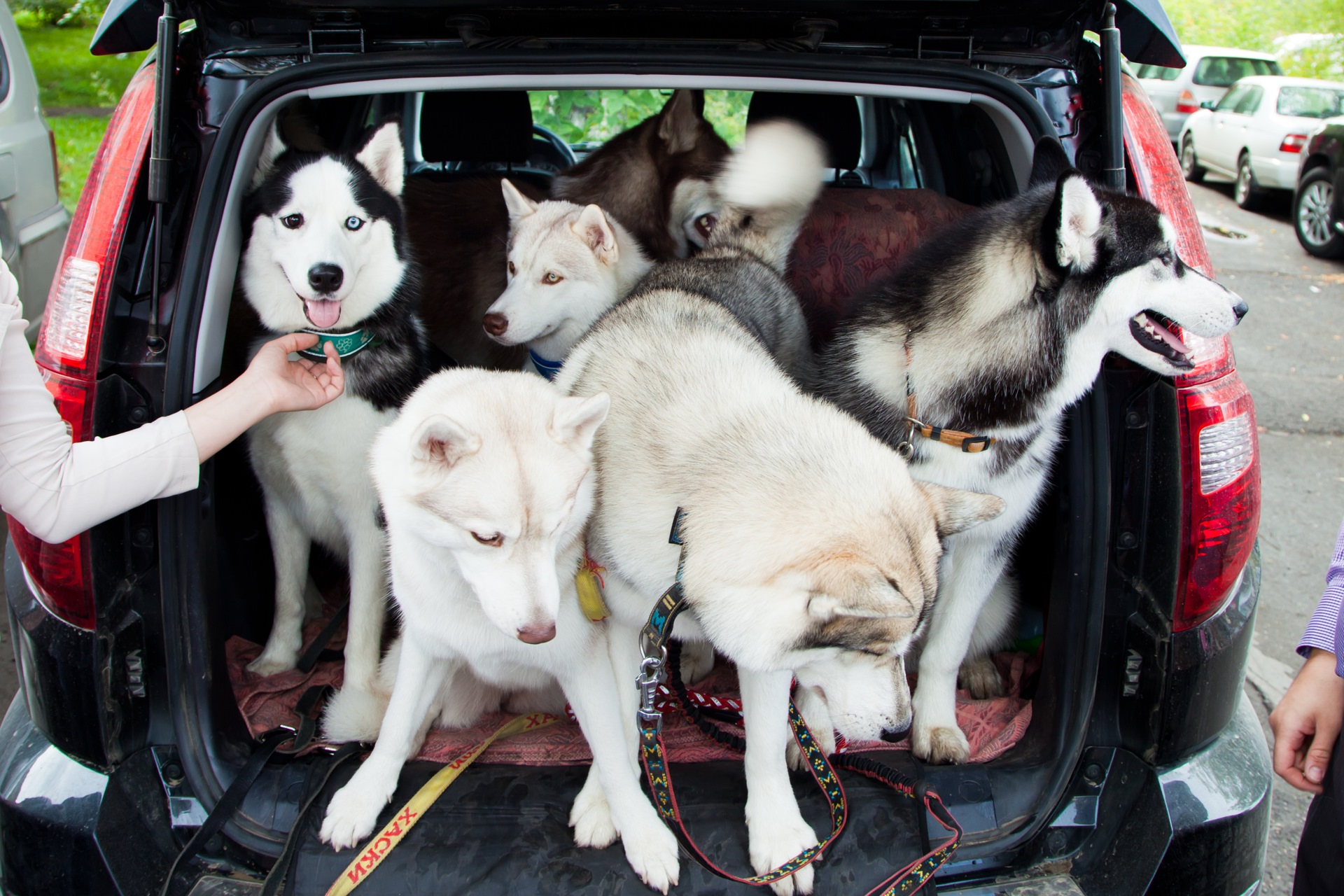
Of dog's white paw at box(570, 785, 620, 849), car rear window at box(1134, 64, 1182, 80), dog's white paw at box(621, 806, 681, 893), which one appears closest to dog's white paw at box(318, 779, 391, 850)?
dog's white paw at box(570, 785, 620, 849)

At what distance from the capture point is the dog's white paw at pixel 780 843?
1.71m

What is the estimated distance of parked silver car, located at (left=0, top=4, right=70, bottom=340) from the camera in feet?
14.7

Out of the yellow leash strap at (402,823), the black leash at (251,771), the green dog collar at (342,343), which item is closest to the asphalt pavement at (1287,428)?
the yellow leash strap at (402,823)

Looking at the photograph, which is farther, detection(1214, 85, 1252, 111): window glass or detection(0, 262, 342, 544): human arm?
detection(1214, 85, 1252, 111): window glass

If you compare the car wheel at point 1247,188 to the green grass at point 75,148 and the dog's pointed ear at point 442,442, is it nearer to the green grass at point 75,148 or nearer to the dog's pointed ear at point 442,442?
the green grass at point 75,148

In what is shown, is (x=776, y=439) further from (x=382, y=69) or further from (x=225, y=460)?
(x=225, y=460)

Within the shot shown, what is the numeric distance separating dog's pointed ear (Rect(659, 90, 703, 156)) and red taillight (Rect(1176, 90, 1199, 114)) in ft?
50.3

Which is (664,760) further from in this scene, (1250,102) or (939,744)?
(1250,102)

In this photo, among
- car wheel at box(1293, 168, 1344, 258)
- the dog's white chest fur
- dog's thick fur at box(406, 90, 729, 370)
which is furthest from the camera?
car wheel at box(1293, 168, 1344, 258)

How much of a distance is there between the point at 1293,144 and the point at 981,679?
481 inches

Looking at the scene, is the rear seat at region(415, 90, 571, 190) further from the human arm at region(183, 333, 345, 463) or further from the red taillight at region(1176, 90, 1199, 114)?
the red taillight at region(1176, 90, 1199, 114)

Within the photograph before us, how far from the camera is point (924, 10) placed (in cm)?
177

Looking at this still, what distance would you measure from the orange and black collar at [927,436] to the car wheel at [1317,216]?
34.3ft

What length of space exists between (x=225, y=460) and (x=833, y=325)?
1.83 metres
